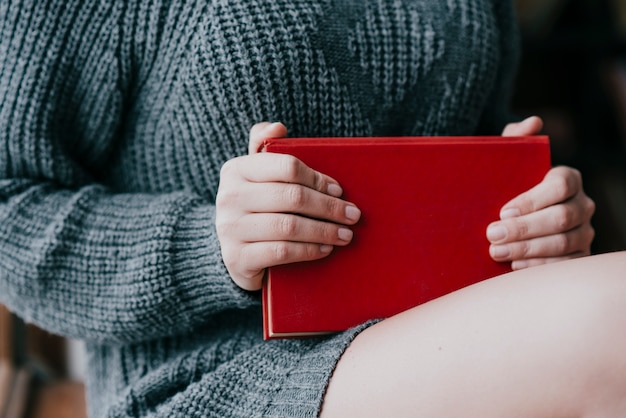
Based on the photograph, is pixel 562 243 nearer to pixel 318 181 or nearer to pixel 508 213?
pixel 508 213

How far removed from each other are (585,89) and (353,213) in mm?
1351

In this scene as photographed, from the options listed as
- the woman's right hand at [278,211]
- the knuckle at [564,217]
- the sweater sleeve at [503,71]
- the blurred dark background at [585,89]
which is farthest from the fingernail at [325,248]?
the blurred dark background at [585,89]

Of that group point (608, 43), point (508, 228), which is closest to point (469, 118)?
point (508, 228)

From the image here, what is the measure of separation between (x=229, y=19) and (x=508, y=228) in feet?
1.07

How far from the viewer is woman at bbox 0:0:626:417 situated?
0.59 meters

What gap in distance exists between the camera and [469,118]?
77cm

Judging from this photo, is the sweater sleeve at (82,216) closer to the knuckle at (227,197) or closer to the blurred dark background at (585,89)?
the knuckle at (227,197)

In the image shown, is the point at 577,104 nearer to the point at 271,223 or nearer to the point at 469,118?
the point at 469,118

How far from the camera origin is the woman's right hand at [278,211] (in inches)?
22.4

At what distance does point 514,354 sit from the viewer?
0.49 metres

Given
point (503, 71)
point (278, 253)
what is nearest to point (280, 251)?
point (278, 253)

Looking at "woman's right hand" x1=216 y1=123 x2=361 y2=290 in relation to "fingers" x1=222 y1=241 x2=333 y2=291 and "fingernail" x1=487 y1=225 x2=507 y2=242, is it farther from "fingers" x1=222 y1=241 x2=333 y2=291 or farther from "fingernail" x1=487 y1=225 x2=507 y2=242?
"fingernail" x1=487 y1=225 x2=507 y2=242

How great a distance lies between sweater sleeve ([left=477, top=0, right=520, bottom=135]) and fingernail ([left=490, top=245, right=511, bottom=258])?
268 mm

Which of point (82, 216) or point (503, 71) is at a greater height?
point (503, 71)
